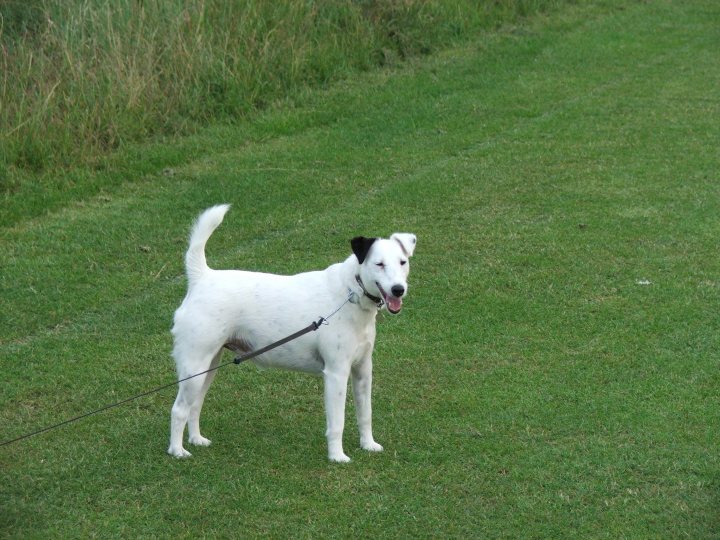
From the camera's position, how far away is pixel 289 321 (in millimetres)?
6359

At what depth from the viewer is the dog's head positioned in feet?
19.7

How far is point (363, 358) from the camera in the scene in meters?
6.43

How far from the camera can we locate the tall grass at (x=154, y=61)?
1140cm

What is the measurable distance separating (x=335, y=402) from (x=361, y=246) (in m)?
0.86

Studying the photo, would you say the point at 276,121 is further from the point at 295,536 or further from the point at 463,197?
the point at 295,536

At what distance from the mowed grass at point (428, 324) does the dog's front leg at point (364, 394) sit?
152 millimetres

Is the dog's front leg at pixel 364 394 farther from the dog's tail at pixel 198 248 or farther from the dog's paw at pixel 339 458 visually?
the dog's tail at pixel 198 248

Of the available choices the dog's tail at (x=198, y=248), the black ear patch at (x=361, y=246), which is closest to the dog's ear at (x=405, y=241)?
the black ear patch at (x=361, y=246)

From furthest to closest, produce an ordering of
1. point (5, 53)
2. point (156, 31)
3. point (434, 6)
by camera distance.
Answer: point (434, 6) < point (156, 31) < point (5, 53)

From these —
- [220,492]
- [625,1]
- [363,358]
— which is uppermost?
[363,358]

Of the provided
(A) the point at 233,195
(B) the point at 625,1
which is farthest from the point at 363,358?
(B) the point at 625,1

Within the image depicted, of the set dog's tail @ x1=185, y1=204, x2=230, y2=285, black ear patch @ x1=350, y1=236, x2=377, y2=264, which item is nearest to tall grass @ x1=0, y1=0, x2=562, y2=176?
dog's tail @ x1=185, y1=204, x2=230, y2=285

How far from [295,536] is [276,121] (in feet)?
25.5

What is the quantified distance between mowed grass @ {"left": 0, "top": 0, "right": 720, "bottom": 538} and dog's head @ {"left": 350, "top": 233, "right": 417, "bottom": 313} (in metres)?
0.99
